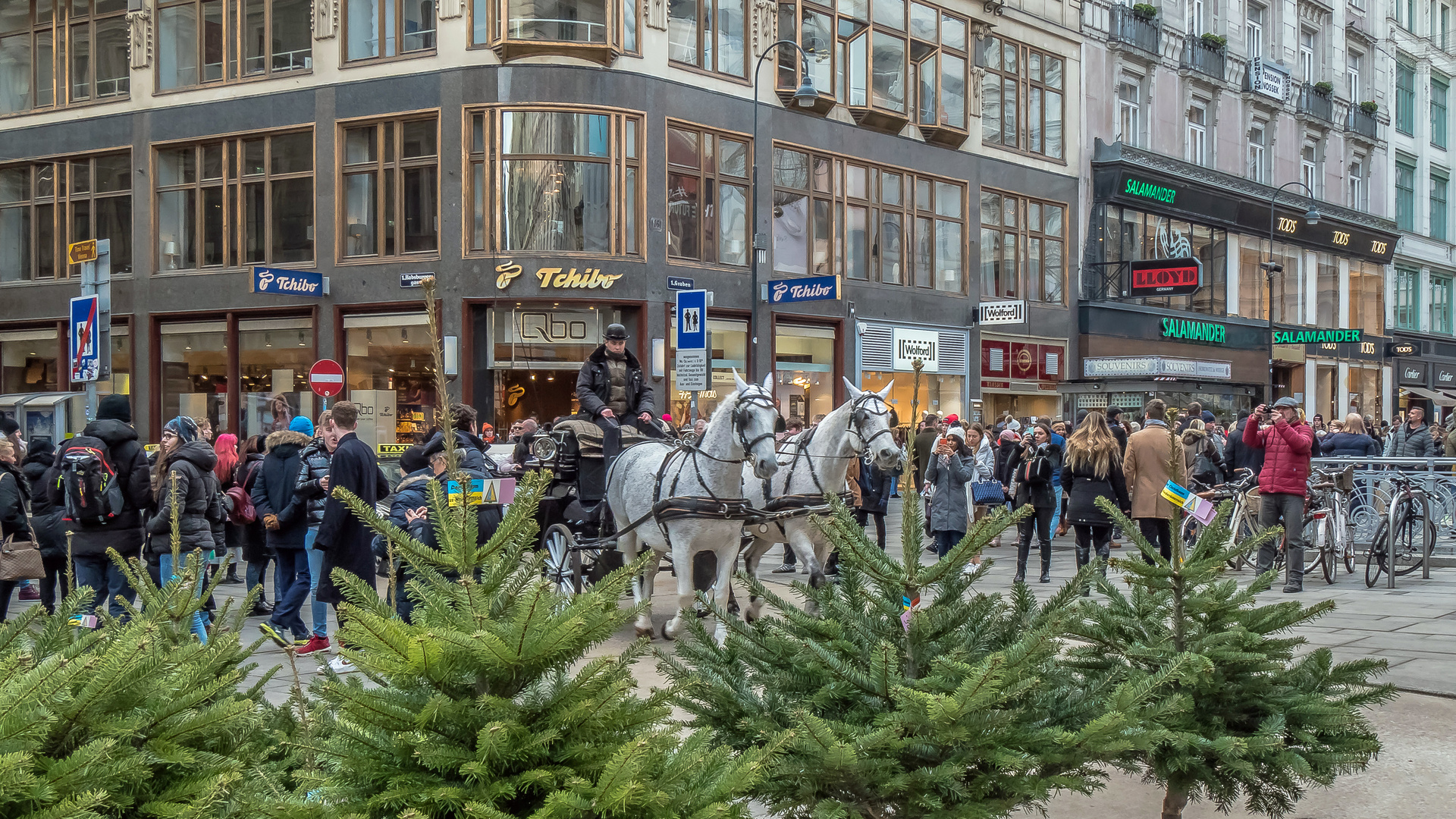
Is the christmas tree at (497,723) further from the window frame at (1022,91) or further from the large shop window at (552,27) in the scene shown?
the window frame at (1022,91)

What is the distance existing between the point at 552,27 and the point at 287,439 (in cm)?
1793

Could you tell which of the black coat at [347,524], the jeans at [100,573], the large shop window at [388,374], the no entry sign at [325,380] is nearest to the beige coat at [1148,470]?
the black coat at [347,524]

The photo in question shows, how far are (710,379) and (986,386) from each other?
9.86 metres

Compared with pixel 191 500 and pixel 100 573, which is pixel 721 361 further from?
pixel 100 573

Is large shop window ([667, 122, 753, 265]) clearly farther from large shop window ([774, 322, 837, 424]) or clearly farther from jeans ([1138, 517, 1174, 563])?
jeans ([1138, 517, 1174, 563])

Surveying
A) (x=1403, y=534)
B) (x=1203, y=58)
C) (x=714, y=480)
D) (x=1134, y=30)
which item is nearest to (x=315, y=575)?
(x=714, y=480)

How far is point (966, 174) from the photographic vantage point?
114 ft

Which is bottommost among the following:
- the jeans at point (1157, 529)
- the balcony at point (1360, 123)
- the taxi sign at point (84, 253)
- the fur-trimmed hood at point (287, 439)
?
the jeans at point (1157, 529)

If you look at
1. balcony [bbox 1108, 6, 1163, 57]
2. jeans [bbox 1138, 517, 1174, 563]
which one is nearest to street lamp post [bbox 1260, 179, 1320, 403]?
balcony [bbox 1108, 6, 1163, 57]

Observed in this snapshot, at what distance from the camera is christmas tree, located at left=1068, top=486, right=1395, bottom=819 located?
14.9ft

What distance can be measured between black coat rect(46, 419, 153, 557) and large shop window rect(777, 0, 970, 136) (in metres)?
22.2

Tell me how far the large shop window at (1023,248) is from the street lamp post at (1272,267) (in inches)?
256

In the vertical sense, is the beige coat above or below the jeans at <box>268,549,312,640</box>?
above

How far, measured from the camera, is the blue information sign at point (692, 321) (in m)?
20.5
